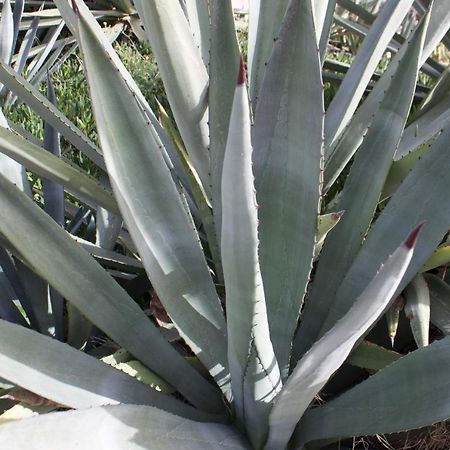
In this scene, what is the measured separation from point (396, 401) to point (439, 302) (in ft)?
1.67

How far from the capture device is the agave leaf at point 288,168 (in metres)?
1.06

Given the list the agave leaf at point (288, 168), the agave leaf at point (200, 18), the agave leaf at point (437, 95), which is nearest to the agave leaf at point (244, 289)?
the agave leaf at point (288, 168)

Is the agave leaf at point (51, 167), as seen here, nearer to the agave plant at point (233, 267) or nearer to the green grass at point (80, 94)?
the agave plant at point (233, 267)

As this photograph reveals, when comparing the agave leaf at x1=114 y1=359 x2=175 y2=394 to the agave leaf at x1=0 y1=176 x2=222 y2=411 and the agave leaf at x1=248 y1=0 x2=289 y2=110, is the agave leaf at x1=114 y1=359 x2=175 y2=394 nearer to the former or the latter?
the agave leaf at x1=0 y1=176 x2=222 y2=411

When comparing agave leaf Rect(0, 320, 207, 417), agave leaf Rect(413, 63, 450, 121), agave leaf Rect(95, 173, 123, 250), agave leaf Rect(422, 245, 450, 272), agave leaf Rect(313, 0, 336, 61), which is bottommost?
agave leaf Rect(95, 173, 123, 250)

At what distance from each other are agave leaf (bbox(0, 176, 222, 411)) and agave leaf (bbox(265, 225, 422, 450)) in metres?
0.21

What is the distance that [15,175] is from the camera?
145 cm

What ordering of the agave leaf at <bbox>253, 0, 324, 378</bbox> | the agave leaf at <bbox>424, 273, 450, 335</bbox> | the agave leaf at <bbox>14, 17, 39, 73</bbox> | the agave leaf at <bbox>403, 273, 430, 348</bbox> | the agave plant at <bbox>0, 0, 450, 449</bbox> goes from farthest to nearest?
the agave leaf at <bbox>14, 17, 39, 73</bbox> < the agave leaf at <bbox>424, 273, 450, 335</bbox> < the agave leaf at <bbox>403, 273, 430, 348</bbox> < the agave leaf at <bbox>253, 0, 324, 378</bbox> < the agave plant at <bbox>0, 0, 450, 449</bbox>

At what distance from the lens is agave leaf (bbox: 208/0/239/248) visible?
119 centimetres

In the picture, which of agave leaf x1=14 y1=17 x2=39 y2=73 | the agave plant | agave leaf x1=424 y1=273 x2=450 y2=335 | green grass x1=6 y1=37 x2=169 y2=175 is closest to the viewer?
the agave plant

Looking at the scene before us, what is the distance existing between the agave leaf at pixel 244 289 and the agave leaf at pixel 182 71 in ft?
1.64

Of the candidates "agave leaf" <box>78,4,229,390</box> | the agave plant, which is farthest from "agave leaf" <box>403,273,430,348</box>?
"agave leaf" <box>78,4,229,390</box>

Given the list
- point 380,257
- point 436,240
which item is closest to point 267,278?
point 380,257

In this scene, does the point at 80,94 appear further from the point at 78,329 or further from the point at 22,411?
the point at 22,411
